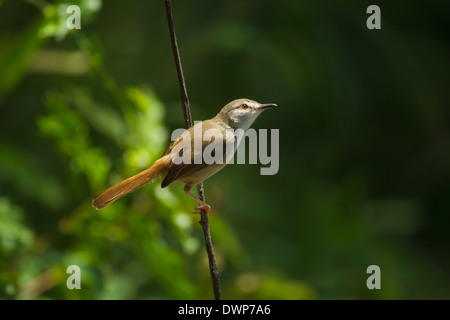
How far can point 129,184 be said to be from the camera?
10.4ft

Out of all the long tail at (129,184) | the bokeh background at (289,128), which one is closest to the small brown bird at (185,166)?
the long tail at (129,184)

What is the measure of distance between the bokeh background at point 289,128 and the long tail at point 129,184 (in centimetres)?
47

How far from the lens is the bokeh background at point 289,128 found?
15.0 ft

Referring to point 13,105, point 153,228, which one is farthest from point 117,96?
point 13,105

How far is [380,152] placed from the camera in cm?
625

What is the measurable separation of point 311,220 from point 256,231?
49cm

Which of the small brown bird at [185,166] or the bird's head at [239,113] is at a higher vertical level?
the bird's head at [239,113]

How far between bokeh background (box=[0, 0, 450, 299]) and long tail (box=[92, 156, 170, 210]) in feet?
1.53

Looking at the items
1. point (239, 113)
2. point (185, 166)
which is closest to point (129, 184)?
point (185, 166)

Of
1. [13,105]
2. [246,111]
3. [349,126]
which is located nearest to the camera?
[246,111]

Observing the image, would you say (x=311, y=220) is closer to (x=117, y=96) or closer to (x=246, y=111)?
(x=246, y=111)

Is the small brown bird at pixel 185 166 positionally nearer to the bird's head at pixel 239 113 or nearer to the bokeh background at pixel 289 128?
the bird's head at pixel 239 113

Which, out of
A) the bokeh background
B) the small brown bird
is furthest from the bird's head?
the bokeh background

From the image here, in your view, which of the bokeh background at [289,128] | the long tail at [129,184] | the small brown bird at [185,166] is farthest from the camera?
the bokeh background at [289,128]
